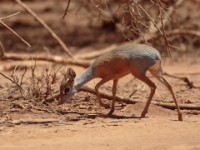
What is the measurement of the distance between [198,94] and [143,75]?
255 cm

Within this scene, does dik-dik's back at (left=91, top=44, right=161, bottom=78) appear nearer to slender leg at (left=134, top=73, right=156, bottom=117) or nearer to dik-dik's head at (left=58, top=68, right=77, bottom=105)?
slender leg at (left=134, top=73, right=156, bottom=117)

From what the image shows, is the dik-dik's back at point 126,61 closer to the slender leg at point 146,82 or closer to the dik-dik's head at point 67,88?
the slender leg at point 146,82

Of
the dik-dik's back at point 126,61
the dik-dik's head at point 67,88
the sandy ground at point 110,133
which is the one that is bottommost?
the sandy ground at point 110,133

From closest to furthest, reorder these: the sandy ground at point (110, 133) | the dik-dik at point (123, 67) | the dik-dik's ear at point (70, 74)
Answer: the sandy ground at point (110, 133)
the dik-dik at point (123, 67)
the dik-dik's ear at point (70, 74)

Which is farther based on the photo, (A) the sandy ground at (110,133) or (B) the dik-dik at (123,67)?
(B) the dik-dik at (123,67)

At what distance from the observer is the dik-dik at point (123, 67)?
8023 millimetres

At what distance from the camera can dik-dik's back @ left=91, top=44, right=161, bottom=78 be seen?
316 inches

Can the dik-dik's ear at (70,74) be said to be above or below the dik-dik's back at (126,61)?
below

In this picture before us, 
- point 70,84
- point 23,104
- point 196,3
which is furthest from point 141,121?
point 196,3

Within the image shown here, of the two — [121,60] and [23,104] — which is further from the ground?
[121,60]

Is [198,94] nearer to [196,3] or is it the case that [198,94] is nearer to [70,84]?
[70,84]

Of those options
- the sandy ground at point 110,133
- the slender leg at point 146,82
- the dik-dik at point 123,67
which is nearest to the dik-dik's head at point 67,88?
the dik-dik at point 123,67

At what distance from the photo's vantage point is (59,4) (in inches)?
873

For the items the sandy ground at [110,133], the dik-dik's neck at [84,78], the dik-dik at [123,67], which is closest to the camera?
the sandy ground at [110,133]
